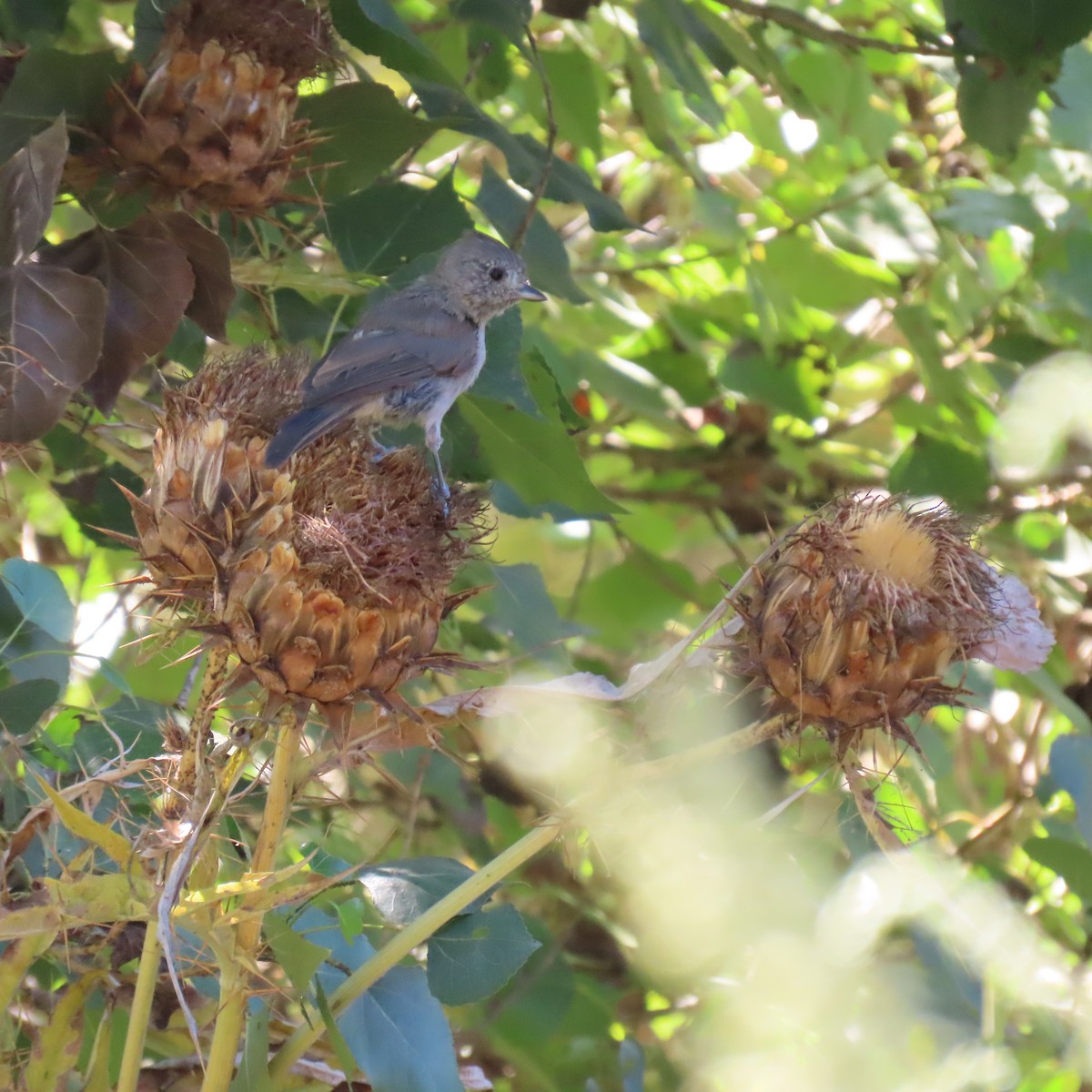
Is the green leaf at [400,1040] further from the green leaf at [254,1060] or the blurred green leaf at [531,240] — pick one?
the blurred green leaf at [531,240]

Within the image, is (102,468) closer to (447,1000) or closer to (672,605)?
(447,1000)

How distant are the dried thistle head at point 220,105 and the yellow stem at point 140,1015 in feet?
3.10

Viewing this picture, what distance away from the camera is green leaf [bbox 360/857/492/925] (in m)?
1.52

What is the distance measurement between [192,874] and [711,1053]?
1289 mm

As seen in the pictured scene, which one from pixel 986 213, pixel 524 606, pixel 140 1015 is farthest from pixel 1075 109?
pixel 140 1015

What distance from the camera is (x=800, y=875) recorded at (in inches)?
89.1

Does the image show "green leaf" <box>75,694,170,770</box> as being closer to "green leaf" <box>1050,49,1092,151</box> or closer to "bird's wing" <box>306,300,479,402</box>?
"bird's wing" <box>306,300,479,402</box>

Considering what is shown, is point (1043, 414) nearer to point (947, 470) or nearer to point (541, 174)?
point (947, 470)

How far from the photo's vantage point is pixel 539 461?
2.00 meters

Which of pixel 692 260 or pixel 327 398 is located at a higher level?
pixel 327 398

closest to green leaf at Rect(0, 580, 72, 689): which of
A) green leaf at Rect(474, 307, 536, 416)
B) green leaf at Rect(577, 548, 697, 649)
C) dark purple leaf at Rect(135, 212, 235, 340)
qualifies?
dark purple leaf at Rect(135, 212, 235, 340)

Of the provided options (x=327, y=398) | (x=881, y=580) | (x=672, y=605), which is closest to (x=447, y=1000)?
(x=881, y=580)

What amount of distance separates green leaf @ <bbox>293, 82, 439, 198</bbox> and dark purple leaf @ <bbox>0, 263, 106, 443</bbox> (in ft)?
1.34

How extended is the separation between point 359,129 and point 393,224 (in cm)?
21
